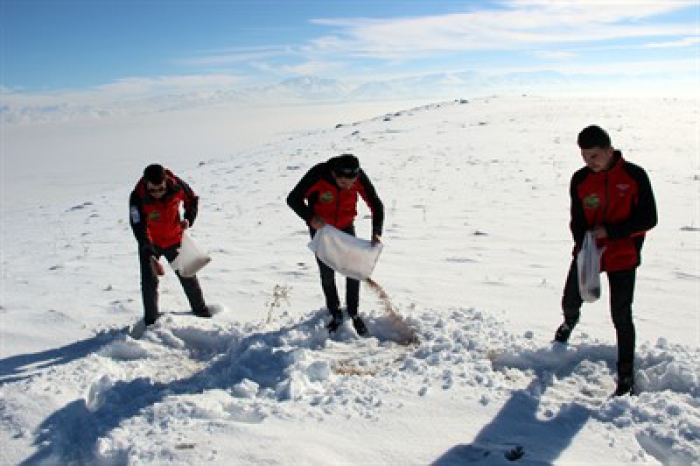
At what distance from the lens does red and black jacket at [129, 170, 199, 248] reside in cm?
509

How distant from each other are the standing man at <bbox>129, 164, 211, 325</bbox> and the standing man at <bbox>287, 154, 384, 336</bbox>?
1135mm

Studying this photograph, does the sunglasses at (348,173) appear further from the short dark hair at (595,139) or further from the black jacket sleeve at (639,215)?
the black jacket sleeve at (639,215)

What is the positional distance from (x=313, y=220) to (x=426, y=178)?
37.3 feet

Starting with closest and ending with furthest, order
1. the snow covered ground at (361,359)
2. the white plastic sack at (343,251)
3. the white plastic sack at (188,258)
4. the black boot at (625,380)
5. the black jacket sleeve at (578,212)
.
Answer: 1. the snow covered ground at (361,359)
2. the black boot at (625,380)
3. the black jacket sleeve at (578,212)
4. the white plastic sack at (343,251)
5. the white plastic sack at (188,258)

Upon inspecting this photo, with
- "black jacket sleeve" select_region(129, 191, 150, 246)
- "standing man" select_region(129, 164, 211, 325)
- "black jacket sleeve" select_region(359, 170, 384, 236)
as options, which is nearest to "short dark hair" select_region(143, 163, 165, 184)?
"standing man" select_region(129, 164, 211, 325)

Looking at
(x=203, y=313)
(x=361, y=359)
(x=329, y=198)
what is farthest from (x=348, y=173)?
(x=203, y=313)

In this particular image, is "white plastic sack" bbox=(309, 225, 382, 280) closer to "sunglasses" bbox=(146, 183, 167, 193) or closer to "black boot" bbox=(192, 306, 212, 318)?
"sunglasses" bbox=(146, 183, 167, 193)

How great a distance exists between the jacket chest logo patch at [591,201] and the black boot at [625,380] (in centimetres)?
108

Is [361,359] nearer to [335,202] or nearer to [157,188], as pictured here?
[335,202]

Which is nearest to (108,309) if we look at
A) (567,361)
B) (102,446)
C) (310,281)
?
(310,281)

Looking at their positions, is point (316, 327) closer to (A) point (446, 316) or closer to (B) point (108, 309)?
(A) point (446, 316)

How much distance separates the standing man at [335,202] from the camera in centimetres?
467

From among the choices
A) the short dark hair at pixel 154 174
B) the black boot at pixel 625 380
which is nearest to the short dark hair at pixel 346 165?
the short dark hair at pixel 154 174

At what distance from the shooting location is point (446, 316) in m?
5.13
